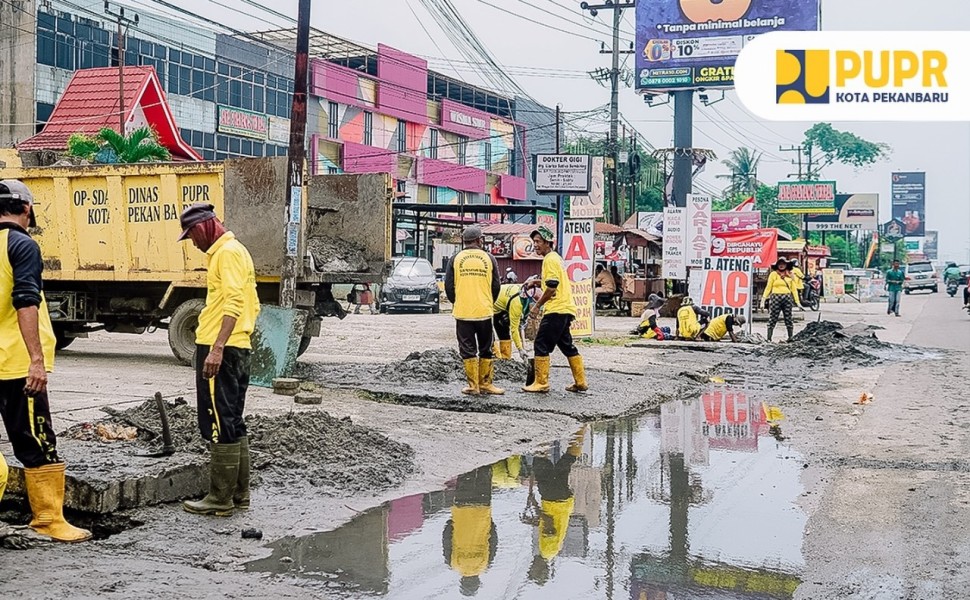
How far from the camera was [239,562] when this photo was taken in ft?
15.8

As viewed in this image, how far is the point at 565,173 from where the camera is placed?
17.1 meters

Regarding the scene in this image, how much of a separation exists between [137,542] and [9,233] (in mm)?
1649

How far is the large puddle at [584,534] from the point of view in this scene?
15.1ft

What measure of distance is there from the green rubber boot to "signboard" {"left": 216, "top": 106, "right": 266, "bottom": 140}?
119 ft

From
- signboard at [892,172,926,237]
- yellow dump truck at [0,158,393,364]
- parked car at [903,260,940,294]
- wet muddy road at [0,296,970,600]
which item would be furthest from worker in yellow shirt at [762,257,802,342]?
signboard at [892,172,926,237]

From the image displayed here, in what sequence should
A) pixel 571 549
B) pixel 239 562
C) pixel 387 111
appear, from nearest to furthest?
pixel 239 562
pixel 571 549
pixel 387 111

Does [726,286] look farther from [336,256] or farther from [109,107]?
[109,107]

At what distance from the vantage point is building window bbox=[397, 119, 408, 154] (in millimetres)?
51947

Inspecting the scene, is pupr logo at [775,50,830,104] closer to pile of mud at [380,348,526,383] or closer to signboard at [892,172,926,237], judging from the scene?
pile of mud at [380,348,526,383]

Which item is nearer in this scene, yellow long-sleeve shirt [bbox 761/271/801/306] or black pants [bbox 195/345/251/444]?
black pants [bbox 195/345/251/444]

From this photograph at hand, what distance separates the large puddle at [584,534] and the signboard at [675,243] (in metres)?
15.5

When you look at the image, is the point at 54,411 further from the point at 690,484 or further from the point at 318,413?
the point at 690,484

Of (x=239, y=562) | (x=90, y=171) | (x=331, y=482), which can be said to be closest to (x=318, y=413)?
(x=331, y=482)

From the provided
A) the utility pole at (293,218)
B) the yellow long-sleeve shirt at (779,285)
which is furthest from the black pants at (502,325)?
the yellow long-sleeve shirt at (779,285)
